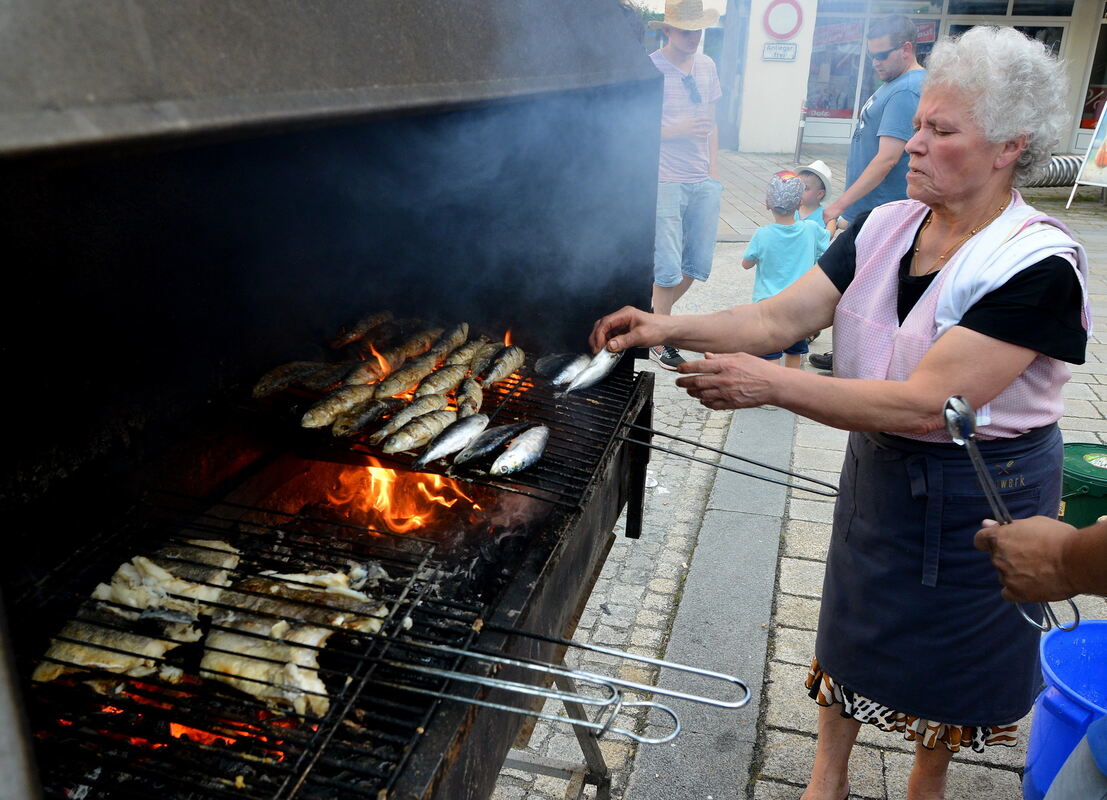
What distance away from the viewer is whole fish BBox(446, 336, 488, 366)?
11.8 ft

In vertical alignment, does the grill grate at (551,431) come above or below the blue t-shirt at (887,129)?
below

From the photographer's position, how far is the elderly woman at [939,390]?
2.40 m

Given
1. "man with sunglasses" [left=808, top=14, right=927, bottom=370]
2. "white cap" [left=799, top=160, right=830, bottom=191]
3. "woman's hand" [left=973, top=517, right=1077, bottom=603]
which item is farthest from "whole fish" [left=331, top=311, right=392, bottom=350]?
"white cap" [left=799, top=160, right=830, bottom=191]

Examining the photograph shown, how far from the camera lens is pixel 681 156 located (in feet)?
25.7

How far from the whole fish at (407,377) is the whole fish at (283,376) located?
0.28 metres

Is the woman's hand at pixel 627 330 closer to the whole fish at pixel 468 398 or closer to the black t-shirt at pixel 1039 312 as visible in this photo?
the whole fish at pixel 468 398

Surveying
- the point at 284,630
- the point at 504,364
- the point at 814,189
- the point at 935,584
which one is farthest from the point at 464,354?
the point at 814,189

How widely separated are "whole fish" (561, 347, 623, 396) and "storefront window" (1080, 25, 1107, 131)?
19.6 meters

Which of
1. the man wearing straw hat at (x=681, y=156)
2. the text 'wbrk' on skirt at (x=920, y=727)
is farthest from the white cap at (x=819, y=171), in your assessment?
the text 'wbrk' on skirt at (x=920, y=727)

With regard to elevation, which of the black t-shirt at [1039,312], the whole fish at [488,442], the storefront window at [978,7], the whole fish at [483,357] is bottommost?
the whole fish at [488,442]

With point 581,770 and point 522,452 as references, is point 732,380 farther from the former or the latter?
point 581,770

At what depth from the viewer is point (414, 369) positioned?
349 centimetres

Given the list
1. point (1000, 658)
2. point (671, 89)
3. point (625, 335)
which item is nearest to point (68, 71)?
point (625, 335)

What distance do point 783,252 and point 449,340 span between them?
4.20 metres
